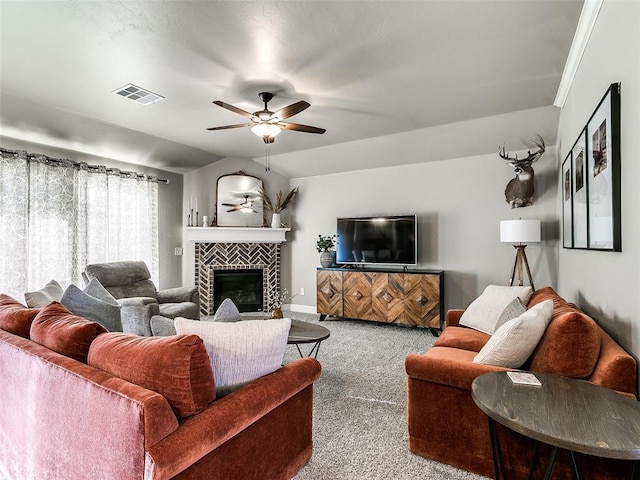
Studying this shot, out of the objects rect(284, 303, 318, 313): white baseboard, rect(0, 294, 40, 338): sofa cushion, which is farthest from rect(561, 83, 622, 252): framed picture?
rect(284, 303, 318, 313): white baseboard

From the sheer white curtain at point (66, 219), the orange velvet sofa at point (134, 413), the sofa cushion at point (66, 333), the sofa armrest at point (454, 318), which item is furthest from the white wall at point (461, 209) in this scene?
the sofa cushion at point (66, 333)

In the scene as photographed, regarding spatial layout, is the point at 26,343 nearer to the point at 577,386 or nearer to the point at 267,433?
the point at 267,433

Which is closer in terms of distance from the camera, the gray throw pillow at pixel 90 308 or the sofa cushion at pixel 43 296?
the sofa cushion at pixel 43 296

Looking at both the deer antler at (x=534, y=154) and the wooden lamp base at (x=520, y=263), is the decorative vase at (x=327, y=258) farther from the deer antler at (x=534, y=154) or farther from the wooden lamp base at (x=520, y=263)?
the deer antler at (x=534, y=154)

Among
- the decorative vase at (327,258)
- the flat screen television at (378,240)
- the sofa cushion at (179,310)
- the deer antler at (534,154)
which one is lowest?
the sofa cushion at (179,310)

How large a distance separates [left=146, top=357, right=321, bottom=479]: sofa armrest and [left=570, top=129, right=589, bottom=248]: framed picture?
2.06 m

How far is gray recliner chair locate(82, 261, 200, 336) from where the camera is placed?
3.63 m

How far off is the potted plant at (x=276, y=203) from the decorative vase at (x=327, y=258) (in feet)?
3.28

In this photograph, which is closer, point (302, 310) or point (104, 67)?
point (104, 67)

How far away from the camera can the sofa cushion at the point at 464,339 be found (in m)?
2.62

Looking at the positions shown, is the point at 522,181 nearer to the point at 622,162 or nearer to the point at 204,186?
the point at 622,162

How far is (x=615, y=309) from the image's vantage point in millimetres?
1739

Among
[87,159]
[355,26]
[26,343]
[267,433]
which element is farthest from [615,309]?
[87,159]

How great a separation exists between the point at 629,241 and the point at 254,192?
207 inches
